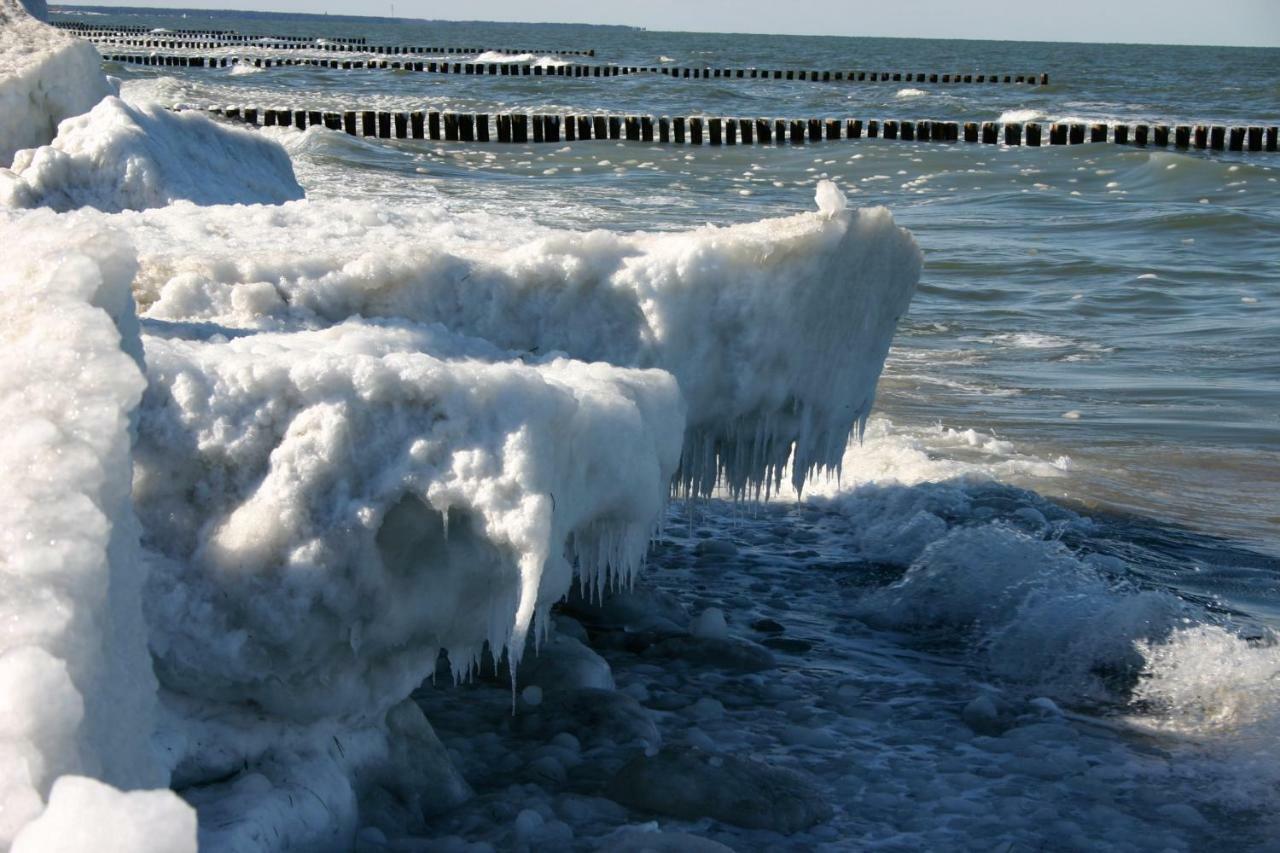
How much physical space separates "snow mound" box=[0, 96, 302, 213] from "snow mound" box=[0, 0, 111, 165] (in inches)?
18.5

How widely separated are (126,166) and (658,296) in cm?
271

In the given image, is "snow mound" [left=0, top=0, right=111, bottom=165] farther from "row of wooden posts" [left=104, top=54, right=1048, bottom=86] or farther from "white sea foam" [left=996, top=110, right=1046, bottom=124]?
"row of wooden posts" [left=104, top=54, right=1048, bottom=86]

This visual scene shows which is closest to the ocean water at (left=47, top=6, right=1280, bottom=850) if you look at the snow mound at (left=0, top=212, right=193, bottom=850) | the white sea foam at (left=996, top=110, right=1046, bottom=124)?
the snow mound at (left=0, top=212, right=193, bottom=850)

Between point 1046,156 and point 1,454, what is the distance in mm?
26211

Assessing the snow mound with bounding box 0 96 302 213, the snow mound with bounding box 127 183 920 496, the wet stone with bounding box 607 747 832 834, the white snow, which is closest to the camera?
the white snow

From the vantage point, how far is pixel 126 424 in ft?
8.09

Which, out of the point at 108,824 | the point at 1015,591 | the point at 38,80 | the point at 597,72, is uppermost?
the point at 38,80

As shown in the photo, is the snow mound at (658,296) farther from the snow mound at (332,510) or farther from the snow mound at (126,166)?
the snow mound at (126,166)

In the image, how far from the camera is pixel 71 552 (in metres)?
2.24

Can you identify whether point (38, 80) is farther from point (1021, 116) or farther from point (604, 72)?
point (604, 72)

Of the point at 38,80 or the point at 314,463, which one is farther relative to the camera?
the point at 38,80

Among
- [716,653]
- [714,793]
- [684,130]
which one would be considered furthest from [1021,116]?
[714,793]

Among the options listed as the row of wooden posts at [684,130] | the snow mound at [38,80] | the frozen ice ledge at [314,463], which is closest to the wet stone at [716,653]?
the frozen ice ledge at [314,463]

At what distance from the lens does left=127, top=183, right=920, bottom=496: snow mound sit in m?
4.04
